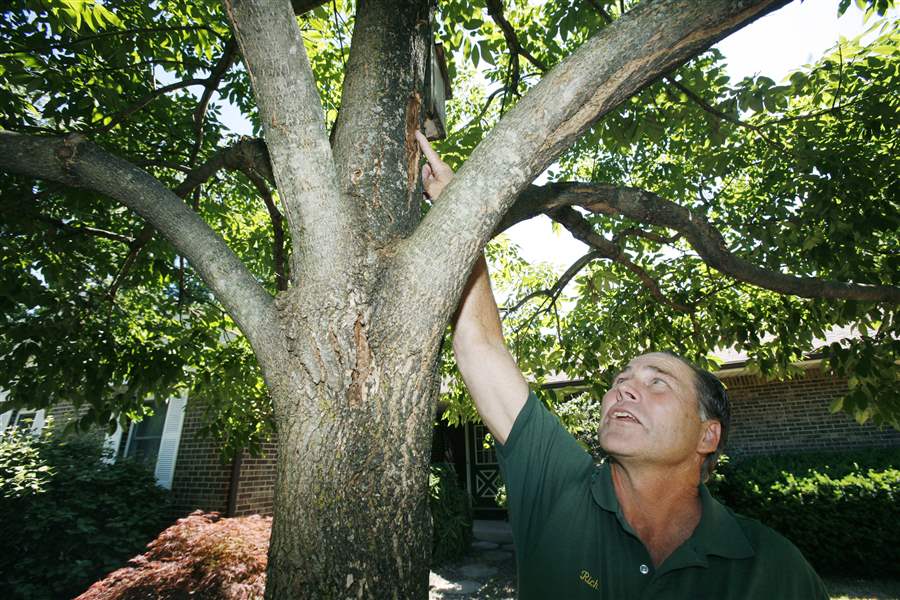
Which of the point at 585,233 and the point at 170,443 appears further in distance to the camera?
the point at 170,443

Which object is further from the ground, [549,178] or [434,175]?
[549,178]

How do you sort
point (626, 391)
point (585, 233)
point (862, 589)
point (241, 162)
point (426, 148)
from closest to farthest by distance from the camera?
point (426, 148)
point (626, 391)
point (241, 162)
point (585, 233)
point (862, 589)

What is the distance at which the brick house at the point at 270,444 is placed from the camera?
9.66 metres

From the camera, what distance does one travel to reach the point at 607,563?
1.79 metres

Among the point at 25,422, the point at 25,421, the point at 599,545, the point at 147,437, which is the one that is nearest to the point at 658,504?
the point at 599,545

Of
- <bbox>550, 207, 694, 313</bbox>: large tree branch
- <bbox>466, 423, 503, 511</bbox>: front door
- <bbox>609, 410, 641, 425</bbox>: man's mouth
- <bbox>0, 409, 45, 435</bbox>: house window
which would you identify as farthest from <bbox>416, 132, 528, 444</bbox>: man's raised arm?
<bbox>466, 423, 503, 511</bbox>: front door

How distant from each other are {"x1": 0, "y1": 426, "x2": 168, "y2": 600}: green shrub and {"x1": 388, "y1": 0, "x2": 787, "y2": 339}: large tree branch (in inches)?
290

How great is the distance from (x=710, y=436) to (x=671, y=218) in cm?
129

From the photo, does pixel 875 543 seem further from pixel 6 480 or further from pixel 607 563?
pixel 6 480

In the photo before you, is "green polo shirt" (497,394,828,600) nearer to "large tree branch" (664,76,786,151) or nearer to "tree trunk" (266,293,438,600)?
"tree trunk" (266,293,438,600)

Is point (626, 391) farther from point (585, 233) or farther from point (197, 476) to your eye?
point (197, 476)

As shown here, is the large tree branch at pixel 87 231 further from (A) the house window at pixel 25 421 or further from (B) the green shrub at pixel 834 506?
(B) the green shrub at pixel 834 506

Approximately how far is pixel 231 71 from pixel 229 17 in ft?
15.5

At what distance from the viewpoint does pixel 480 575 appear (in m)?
8.94
